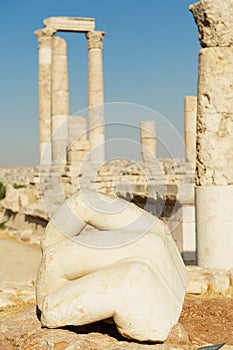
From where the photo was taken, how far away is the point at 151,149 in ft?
71.6

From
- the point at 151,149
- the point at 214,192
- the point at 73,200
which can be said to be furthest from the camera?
the point at 151,149

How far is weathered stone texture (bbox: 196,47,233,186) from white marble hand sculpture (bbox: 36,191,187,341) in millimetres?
3458

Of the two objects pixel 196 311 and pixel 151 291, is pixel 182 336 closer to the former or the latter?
pixel 151 291

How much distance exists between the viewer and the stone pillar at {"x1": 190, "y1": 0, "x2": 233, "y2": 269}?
7.70m

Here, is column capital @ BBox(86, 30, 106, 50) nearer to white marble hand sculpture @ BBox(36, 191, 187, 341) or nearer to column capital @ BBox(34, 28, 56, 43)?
column capital @ BBox(34, 28, 56, 43)

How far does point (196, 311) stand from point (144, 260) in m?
1.44

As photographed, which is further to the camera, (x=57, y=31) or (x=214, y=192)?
(x=57, y=31)

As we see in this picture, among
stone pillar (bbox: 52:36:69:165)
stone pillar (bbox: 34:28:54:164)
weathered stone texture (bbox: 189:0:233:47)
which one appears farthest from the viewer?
stone pillar (bbox: 34:28:54:164)

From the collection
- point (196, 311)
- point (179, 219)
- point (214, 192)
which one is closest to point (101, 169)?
point (179, 219)

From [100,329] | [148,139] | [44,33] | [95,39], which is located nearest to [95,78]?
[95,39]

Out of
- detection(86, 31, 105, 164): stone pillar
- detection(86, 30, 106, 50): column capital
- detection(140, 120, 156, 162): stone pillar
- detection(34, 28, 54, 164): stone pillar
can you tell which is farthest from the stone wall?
detection(86, 30, 106, 50): column capital

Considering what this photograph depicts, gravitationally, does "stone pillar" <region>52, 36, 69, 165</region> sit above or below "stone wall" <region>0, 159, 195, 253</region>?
above

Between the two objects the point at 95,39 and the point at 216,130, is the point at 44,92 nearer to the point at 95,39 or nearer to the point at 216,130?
the point at 95,39

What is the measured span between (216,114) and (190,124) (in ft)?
41.7
